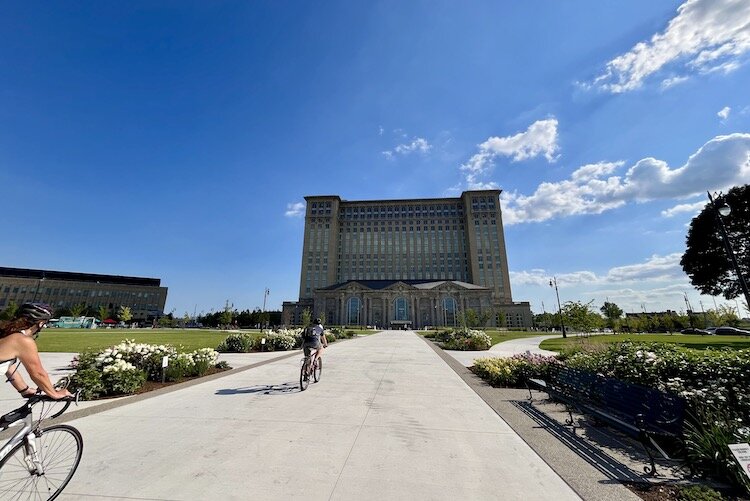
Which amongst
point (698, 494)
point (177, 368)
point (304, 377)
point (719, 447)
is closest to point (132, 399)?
point (177, 368)

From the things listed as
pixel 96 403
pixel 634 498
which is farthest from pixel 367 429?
pixel 96 403

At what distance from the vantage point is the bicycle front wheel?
3.46 meters

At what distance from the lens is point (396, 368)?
13.5 meters

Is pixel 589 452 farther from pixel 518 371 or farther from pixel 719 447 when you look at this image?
pixel 518 371

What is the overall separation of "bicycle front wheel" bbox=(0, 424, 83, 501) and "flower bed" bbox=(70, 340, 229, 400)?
497cm

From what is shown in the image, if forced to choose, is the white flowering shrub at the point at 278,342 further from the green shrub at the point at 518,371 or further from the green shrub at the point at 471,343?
the green shrub at the point at 518,371

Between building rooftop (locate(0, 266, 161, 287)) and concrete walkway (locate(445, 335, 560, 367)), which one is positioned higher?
building rooftop (locate(0, 266, 161, 287))

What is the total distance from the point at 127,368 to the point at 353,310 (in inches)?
3378

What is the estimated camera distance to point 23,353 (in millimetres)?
3062

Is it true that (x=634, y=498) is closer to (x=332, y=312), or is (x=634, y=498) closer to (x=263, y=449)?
(x=263, y=449)

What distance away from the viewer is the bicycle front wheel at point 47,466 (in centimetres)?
346

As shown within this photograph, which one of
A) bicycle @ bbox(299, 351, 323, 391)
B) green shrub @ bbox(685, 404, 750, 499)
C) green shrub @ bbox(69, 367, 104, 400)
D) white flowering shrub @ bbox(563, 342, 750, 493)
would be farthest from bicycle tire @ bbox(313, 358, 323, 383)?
green shrub @ bbox(685, 404, 750, 499)

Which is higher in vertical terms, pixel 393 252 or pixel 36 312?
pixel 393 252

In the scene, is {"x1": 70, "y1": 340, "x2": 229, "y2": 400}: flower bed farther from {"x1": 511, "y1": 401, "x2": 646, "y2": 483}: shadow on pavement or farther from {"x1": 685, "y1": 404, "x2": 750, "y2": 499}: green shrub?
{"x1": 685, "y1": 404, "x2": 750, "y2": 499}: green shrub
